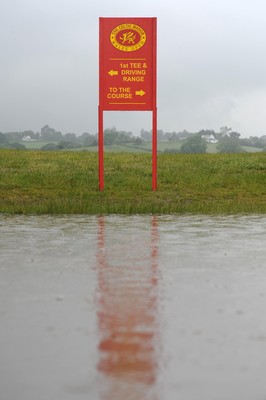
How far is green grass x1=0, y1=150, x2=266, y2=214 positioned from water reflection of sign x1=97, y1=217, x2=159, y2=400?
7841mm

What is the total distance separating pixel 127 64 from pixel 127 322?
1689 cm

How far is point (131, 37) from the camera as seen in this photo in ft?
71.7

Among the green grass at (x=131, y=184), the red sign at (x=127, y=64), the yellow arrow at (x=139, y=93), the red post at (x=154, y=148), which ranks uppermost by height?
the red sign at (x=127, y=64)

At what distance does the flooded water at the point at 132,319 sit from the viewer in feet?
13.6

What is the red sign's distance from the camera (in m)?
21.7

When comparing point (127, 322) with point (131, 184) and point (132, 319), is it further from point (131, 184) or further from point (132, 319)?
point (131, 184)

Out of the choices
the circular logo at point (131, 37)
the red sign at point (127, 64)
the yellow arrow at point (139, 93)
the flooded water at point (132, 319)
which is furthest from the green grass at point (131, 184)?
the flooded water at point (132, 319)

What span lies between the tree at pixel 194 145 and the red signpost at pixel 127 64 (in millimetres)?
41661

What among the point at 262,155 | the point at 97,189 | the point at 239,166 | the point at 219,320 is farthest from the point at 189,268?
the point at 262,155

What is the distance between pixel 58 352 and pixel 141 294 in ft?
6.93

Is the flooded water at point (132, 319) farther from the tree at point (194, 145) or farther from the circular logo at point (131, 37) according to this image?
the tree at point (194, 145)

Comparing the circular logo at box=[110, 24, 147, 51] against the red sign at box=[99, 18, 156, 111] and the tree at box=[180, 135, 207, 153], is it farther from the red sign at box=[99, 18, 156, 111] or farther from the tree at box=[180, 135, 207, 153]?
the tree at box=[180, 135, 207, 153]

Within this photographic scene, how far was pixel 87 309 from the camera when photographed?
614 centimetres

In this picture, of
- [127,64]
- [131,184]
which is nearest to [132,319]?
[127,64]
